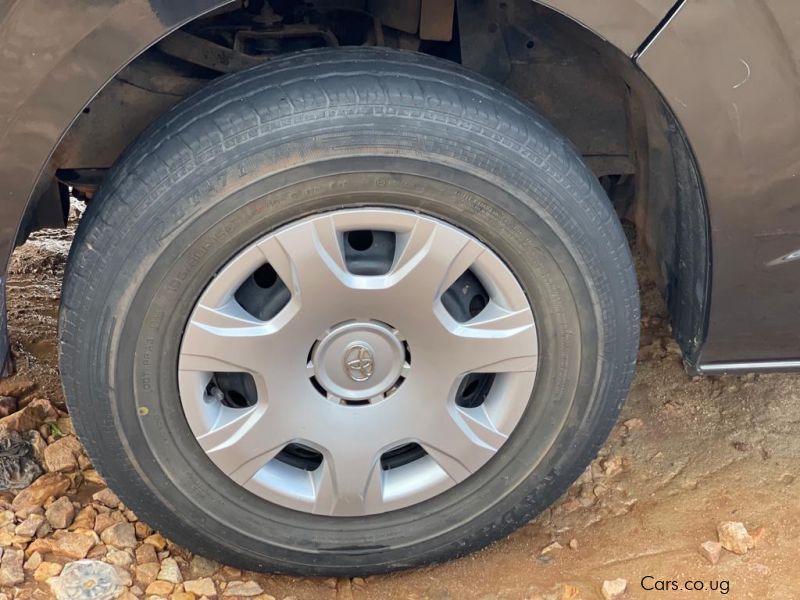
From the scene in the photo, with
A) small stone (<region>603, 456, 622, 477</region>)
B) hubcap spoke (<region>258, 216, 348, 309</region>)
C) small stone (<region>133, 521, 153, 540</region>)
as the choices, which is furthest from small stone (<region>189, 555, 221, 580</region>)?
small stone (<region>603, 456, 622, 477</region>)

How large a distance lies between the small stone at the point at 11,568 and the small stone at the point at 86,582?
0.08 metres

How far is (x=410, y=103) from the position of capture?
188 centimetres

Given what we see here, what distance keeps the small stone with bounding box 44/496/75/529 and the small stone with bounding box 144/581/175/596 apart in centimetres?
34

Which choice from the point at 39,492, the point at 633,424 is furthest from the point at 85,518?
the point at 633,424

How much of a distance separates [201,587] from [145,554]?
0.18 metres

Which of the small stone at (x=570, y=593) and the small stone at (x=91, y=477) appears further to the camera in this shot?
the small stone at (x=91, y=477)

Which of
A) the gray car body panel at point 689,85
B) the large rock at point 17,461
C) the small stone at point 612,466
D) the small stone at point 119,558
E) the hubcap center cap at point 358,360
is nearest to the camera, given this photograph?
the gray car body panel at point 689,85

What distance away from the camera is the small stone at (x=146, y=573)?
226 centimetres

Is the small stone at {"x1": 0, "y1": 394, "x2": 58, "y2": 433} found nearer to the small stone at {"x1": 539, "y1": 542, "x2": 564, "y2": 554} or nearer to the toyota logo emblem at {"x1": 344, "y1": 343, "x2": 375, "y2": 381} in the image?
the toyota logo emblem at {"x1": 344, "y1": 343, "x2": 375, "y2": 381}

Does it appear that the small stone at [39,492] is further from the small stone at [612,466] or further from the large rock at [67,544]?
the small stone at [612,466]

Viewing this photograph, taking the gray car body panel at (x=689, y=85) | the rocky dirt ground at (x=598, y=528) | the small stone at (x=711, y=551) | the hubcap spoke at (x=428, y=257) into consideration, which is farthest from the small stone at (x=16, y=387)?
the small stone at (x=711, y=551)

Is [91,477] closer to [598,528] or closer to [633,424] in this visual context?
[598,528]

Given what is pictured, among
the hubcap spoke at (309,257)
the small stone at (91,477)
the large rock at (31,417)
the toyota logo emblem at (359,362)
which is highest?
the hubcap spoke at (309,257)

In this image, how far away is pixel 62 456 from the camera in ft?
8.50
